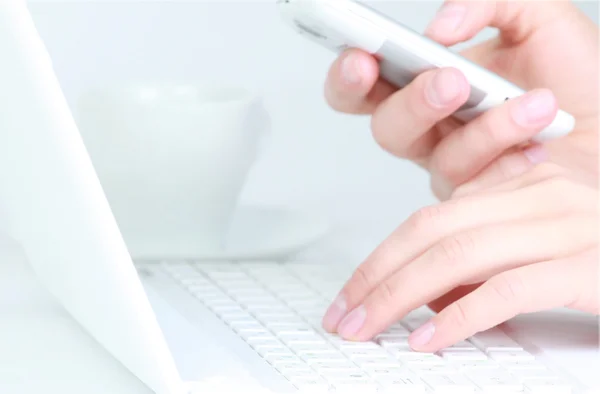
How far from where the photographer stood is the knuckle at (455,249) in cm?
55

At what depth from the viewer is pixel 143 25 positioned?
1.23 meters

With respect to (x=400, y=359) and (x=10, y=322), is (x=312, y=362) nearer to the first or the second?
(x=400, y=359)

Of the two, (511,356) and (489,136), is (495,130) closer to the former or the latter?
(489,136)

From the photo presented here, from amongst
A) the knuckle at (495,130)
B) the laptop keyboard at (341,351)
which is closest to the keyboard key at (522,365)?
the laptop keyboard at (341,351)

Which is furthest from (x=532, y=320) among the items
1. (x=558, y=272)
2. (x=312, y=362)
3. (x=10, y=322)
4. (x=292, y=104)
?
(x=292, y=104)

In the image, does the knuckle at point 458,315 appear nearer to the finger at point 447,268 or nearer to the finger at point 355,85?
the finger at point 447,268

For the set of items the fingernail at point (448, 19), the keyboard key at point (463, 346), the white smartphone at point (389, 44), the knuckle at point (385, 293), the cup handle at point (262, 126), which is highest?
the fingernail at point (448, 19)

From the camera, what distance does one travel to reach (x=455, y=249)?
0.55 m

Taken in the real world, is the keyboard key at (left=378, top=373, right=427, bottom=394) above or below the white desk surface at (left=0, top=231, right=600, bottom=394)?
below

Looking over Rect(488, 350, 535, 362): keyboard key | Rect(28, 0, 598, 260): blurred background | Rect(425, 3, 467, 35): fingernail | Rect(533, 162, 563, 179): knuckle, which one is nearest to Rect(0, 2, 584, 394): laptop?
Rect(488, 350, 535, 362): keyboard key

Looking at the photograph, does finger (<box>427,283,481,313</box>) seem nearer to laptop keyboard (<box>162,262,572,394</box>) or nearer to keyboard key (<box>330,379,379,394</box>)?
laptop keyboard (<box>162,262,572,394</box>)

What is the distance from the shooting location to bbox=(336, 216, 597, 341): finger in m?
0.54

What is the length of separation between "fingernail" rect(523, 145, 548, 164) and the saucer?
7.5 inches

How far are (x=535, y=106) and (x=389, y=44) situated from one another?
0.39 feet
